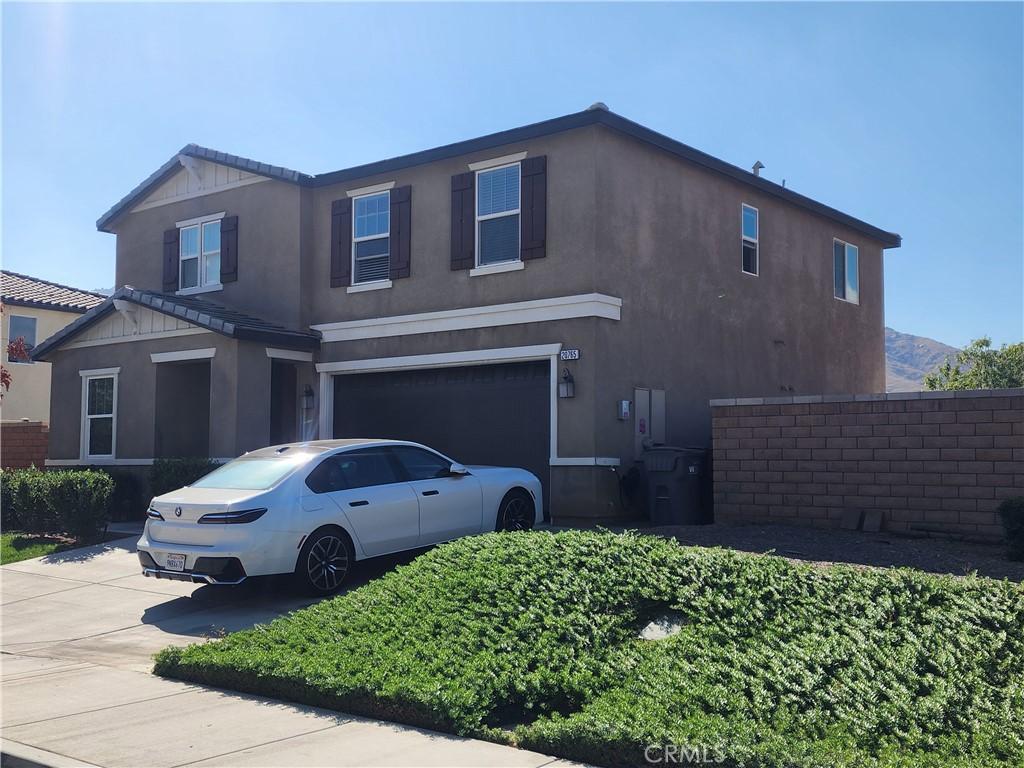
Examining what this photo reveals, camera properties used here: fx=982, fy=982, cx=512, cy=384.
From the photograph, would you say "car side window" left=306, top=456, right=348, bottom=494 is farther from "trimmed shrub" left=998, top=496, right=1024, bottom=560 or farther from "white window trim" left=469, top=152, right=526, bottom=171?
"trimmed shrub" left=998, top=496, right=1024, bottom=560

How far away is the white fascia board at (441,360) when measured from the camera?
47.5 feet

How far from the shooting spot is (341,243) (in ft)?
56.4

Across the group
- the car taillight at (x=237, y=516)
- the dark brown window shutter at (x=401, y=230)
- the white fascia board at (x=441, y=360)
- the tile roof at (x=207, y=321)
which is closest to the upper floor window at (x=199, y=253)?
the tile roof at (x=207, y=321)

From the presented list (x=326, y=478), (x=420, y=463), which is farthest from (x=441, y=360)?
(x=326, y=478)

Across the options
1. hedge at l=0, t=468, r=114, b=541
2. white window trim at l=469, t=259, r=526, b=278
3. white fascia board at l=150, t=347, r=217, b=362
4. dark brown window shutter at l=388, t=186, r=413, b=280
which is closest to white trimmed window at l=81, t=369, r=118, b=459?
white fascia board at l=150, t=347, r=217, b=362

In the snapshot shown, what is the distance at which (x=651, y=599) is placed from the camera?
7449 mm

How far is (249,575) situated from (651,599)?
12.8ft

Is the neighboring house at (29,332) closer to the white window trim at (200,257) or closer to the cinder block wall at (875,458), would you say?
the white window trim at (200,257)

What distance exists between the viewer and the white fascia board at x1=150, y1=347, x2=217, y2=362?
16.3 m

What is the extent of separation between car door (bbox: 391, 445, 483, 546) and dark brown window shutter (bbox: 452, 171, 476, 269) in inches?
203

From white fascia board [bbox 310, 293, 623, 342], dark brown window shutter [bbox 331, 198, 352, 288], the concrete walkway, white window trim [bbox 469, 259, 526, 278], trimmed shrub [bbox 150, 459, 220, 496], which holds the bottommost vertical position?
the concrete walkway

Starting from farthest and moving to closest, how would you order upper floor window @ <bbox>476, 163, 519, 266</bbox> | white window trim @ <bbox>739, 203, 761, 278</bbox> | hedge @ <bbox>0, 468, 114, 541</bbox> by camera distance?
white window trim @ <bbox>739, 203, 761, 278</bbox> → upper floor window @ <bbox>476, 163, 519, 266</bbox> → hedge @ <bbox>0, 468, 114, 541</bbox>

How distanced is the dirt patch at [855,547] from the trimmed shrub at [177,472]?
7154mm

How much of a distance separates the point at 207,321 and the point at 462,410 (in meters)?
4.38
